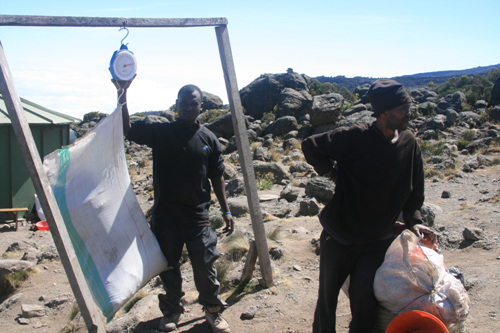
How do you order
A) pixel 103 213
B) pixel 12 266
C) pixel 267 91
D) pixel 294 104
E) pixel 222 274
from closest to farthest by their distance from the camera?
pixel 103 213 → pixel 222 274 → pixel 12 266 → pixel 294 104 → pixel 267 91

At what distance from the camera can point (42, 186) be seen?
236 centimetres

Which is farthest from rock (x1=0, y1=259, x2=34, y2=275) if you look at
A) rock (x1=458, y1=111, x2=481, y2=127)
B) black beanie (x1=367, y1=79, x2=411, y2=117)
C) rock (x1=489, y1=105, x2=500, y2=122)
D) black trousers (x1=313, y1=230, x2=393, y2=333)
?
rock (x1=489, y1=105, x2=500, y2=122)

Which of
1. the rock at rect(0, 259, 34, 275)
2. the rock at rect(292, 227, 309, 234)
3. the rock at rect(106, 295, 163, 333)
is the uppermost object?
the rock at rect(0, 259, 34, 275)

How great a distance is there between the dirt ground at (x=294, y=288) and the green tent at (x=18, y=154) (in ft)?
15.4

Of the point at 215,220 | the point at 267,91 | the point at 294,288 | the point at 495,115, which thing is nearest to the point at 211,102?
the point at 267,91

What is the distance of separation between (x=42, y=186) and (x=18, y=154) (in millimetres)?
8493

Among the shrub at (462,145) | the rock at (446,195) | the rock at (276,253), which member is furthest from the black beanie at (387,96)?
the shrub at (462,145)

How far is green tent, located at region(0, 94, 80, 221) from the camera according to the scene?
382 inches

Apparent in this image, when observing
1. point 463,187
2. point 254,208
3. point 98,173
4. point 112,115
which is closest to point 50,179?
point 98,173

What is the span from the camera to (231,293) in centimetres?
411

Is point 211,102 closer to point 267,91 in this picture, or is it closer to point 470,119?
point 267,91

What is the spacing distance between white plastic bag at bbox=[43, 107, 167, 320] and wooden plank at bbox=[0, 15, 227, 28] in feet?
1.95

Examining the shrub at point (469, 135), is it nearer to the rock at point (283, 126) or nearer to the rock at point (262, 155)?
the rock at point (283, 126)

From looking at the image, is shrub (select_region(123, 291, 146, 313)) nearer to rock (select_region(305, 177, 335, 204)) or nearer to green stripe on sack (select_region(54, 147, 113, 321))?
green stripe on sack (select_region(54, 147, 113, 321))
